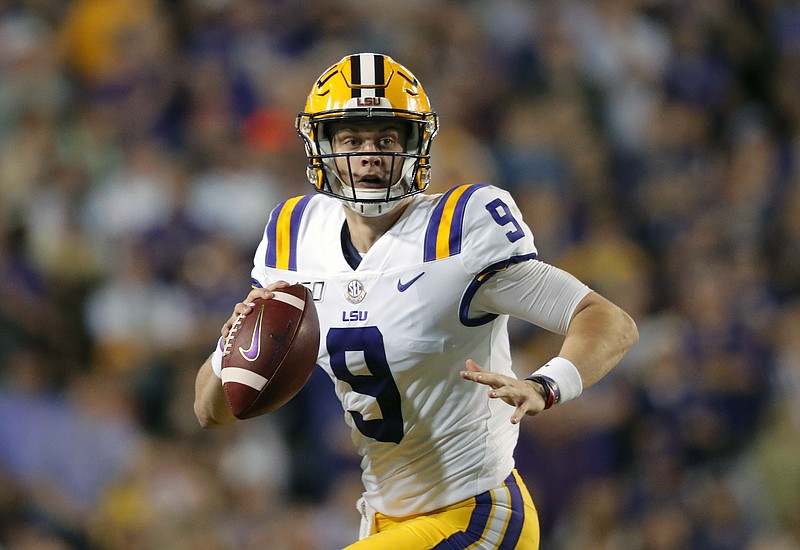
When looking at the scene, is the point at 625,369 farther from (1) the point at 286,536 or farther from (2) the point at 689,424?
(1) the point at 286,536

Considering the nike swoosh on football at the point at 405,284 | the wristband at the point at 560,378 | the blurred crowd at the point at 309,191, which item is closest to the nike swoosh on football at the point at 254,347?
the nike swoosh on football at the point at 405,284

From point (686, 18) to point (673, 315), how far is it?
105 inches

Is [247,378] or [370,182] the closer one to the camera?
[247,378]

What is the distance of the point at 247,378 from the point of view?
306 cm

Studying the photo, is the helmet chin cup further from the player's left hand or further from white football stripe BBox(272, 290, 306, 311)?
the player's left hand

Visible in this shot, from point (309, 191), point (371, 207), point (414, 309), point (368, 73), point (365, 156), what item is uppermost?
point (368, 73)

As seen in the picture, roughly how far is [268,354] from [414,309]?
39 cm

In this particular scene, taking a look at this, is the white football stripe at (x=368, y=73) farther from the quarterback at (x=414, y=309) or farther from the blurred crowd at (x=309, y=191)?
the blurred crowd at (x=309, y=191)

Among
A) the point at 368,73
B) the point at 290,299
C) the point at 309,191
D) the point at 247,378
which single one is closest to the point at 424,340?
the point at 290,299

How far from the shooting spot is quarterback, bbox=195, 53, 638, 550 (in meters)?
3.18

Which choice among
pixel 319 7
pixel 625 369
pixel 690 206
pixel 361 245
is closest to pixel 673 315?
pixel 625 369

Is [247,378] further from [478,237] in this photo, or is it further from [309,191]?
[309,191]

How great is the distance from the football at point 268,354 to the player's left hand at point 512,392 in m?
0.48

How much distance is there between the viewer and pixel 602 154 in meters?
7.66
